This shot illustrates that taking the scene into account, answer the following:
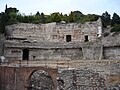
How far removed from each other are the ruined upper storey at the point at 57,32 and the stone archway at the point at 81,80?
69.2ft

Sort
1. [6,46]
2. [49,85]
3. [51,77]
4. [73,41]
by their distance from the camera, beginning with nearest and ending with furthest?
[51,77], [49,85], [6,46], [73,41]

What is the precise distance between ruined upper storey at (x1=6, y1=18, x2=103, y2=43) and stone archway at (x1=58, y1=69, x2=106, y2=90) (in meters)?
21.1

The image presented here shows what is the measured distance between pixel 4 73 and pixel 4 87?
1.37 m

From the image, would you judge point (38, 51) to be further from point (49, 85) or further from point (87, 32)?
point (49, 85)

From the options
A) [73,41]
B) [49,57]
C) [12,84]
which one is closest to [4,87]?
[12,84]

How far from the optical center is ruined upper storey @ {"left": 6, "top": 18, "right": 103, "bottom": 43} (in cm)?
4569

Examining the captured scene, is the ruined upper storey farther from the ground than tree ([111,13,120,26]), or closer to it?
closer to it

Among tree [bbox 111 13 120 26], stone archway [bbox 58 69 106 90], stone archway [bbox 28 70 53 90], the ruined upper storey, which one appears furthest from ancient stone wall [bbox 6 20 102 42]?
stone archway [bbox 58 69 106 90]

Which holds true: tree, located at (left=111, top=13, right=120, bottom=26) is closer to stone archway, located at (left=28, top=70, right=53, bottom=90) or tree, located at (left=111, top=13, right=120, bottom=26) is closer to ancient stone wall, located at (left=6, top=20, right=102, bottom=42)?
ancient stone wall, located at (left=6, top=20, right=102, bottom=42)

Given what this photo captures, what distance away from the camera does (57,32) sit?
4656 cm

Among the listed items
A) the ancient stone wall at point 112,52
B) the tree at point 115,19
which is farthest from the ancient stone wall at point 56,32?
the tree at point 115,19

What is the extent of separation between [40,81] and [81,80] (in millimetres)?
7608

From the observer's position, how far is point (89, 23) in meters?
46.1

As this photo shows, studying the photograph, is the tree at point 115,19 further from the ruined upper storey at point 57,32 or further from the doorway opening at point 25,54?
the doorway opening at point 25,54
